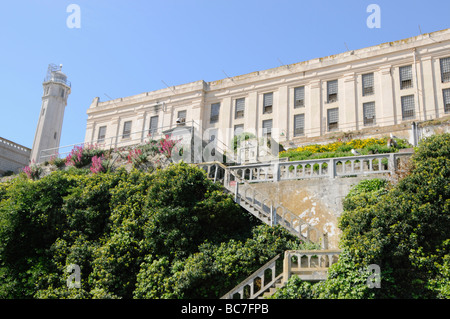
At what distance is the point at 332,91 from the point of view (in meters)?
32.8

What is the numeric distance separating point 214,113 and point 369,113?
1172 centimetres

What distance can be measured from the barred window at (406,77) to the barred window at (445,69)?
6.08 ft

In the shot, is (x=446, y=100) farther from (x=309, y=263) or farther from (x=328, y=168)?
(x=309, y=263)

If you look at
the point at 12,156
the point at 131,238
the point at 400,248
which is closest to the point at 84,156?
the point at 131,238

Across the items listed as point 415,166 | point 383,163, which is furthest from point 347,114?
point 415,166

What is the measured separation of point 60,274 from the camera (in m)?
16.4

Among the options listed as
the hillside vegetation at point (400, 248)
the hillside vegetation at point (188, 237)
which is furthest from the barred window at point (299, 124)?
the hillside vegetation at point (400, 248)

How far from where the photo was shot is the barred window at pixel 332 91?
32.6 metres

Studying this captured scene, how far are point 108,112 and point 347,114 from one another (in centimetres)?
2049

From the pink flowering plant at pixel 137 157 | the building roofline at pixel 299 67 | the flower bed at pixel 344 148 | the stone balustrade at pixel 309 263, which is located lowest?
the stone balustrade at pixel 309 263

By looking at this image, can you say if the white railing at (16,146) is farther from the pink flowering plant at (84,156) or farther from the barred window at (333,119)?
the barred window at (333,119)

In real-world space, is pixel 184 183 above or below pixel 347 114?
below
